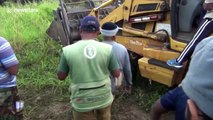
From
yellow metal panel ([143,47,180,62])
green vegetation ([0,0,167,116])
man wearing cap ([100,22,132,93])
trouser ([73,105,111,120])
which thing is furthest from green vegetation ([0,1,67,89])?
trouser ([73,105,111,120])

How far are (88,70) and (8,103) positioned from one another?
1.00 meters

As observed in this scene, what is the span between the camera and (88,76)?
2.88m

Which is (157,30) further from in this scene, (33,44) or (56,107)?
(33,44)

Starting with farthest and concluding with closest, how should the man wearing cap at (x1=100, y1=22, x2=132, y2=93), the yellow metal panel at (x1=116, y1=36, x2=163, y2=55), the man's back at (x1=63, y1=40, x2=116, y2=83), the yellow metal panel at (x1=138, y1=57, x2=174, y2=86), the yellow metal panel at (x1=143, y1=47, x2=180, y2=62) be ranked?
1. the yellow metal panel at (x1=116, y1=36, x2=163, y2=55)
2. the yellow metal panel at (x1=143, y1=47, x2=180, y2=62)
3. the yellow metal panel at (x1=138, y1=57, x2=174, y2=86)
4. the man wearing cap at (x1=100, y1=22, x2=132, y2=93)
5. the man's back at (x1=63, y1=40, x2=116, y2=83)

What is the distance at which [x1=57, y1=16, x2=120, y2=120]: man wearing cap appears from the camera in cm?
285

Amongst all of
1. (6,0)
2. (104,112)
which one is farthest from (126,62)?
(6,0)

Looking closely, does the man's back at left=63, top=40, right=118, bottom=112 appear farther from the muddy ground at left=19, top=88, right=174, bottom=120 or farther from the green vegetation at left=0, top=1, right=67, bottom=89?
the green vegetation at left=0, top=1, right=67, bottom=89

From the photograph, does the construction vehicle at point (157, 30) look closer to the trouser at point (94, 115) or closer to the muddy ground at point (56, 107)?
the muddy ground at point (56, 107)

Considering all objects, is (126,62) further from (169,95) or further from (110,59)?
(169,95)

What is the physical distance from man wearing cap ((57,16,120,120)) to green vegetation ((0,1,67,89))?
2.58 metres

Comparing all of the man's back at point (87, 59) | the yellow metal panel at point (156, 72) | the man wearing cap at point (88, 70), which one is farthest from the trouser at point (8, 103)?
the yellow metal panel at point (156, 72)

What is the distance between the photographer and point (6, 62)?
3129 mm

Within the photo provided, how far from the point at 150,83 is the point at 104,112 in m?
2.44

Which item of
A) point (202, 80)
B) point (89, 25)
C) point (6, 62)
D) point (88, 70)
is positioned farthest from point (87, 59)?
point (202, 80)
